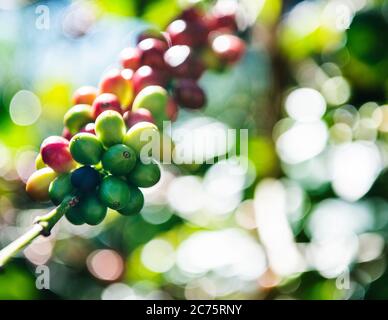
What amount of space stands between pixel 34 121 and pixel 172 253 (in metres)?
0.69

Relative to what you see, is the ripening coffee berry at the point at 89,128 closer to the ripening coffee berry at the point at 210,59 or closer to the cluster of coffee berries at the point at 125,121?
the cluster of coffee berries at the point at 125,121

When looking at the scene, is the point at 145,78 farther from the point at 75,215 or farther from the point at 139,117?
the point at 75,215

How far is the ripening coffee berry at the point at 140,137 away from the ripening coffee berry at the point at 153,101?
0.29 ft

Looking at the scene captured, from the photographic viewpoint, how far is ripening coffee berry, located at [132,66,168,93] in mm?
1012

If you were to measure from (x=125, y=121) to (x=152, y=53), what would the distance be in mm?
204

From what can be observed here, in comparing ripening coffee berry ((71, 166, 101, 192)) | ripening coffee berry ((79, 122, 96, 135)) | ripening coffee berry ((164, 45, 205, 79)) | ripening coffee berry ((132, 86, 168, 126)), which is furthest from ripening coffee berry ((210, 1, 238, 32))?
ripening coffee berry ((71, 166, 101, 192))

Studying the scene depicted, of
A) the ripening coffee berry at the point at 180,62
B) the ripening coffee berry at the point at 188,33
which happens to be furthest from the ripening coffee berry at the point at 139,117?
the ripening coffee berry at the point at 188,33

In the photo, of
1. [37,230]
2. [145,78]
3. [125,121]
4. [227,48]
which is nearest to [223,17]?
[227,48]

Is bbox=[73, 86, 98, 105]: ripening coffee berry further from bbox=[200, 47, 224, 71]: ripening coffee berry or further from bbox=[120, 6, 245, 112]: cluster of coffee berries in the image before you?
bbox=[200, 47, 224, 71]: ripening coffee berry

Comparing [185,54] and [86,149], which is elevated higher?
[185,54]

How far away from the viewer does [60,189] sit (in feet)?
2.70

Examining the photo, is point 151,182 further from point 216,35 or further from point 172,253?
point 172,253

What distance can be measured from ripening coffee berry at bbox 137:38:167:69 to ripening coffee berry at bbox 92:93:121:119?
0.18 metres

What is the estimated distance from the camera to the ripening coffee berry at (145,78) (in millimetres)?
1012
